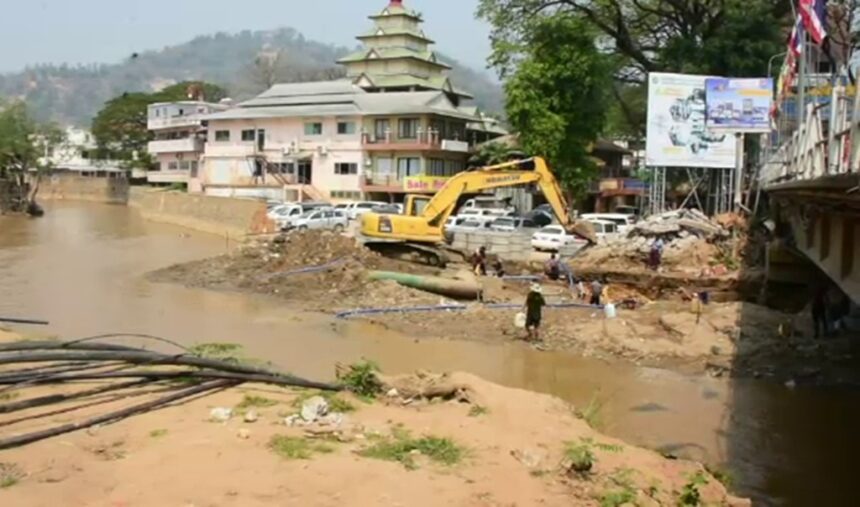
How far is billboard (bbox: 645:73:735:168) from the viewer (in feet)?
123

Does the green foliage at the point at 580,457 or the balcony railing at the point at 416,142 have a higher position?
the balcony railing at the point at 416,142

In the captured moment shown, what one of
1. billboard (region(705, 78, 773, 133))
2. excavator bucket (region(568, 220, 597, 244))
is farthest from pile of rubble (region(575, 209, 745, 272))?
billboard (region(705, 78, 773, 133))

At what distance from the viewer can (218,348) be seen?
1371 centimetres

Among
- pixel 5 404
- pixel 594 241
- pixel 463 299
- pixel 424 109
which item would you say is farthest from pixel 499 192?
pixel 5 404

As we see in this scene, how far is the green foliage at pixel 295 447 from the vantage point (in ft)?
29.5

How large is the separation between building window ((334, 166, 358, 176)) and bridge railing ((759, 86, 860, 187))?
159 ft

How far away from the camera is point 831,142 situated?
10.7 meters

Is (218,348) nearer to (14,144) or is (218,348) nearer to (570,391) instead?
(570,391)

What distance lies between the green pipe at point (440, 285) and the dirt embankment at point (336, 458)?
1537 centimetres

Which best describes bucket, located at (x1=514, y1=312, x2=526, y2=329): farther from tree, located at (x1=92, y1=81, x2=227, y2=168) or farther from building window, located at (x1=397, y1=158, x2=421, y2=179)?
tree, located at (x1=92, y1=81, x2=227, y2=168)

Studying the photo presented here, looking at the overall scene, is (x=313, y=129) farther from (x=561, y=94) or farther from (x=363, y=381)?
(x=363, y=381)

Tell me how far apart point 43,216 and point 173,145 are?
1595cm

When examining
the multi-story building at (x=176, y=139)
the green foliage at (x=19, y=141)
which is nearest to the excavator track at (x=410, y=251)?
the multi-story building at (x=176, y=139)

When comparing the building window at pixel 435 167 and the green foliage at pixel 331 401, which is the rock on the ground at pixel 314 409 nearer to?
the green foliage at pixel 331 401
